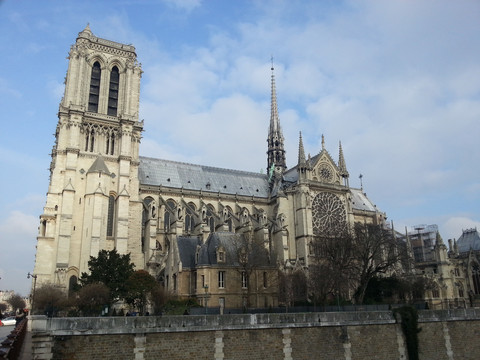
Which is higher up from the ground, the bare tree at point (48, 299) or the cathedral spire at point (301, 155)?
the cathedral spire at point (301, 155)

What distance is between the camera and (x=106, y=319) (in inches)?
781

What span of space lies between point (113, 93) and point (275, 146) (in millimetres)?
29619

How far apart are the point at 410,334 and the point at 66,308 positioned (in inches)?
1012

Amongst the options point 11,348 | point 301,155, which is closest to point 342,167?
point 301,155

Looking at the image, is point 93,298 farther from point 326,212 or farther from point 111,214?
point 326,212

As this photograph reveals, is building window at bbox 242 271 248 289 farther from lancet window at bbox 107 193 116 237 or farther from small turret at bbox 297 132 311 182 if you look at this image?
small turret at bbox 297 132 311 182

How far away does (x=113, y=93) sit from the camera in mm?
54969

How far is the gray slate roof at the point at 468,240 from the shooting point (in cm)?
7375

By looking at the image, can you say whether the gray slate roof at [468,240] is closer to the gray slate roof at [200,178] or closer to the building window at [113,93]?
the gray slate roof at [200,178]

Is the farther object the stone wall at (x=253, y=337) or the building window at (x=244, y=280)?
the building window at (x=244, y=280)

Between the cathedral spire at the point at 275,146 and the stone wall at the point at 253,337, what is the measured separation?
145 ft

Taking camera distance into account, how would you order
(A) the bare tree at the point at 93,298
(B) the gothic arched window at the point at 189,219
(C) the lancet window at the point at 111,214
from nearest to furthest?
(A) the bare tree at the point at 93,298 < (C) the lancet window at the point at 111,214 < (B) the gothic arched window at the point at 189,219

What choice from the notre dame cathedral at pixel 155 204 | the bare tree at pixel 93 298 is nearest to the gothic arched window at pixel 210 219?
the notre dame cathedral at pixel 155 204

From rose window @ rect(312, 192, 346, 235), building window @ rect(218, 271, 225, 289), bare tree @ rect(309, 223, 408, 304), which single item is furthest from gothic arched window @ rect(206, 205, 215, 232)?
building window @ rect(218, 271, 225, 289)
